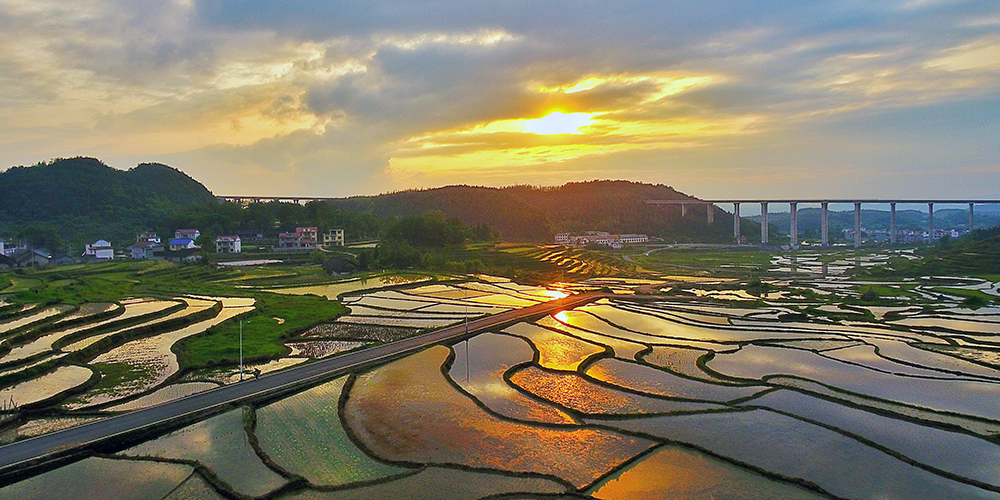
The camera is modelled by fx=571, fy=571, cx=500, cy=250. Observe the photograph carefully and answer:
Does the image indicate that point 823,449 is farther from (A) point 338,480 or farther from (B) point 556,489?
(A) point 338,480

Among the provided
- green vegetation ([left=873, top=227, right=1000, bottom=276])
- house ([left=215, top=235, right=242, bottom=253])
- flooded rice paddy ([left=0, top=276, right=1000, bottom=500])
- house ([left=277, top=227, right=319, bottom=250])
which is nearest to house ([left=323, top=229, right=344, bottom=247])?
house ([left=277, top=227, right=319, bottom=250])

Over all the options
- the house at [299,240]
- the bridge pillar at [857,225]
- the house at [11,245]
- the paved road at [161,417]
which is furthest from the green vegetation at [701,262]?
the house at [11,245]

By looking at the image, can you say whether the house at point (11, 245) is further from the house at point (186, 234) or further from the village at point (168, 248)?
the house at point (186, 234)

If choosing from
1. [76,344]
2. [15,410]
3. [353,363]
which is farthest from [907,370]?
[76,344]

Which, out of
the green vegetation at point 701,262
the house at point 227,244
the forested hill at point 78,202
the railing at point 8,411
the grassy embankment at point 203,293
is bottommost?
the green vegetation at point 701,262

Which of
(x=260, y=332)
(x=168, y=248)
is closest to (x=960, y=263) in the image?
(x=260, y=332)

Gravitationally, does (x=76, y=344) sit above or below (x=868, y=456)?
above
